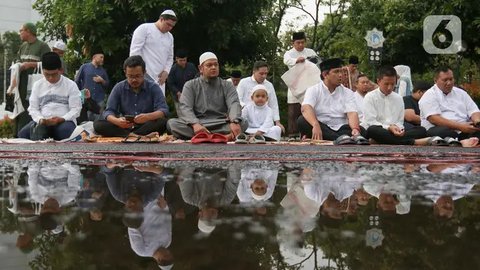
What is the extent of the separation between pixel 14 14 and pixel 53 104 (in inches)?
1990

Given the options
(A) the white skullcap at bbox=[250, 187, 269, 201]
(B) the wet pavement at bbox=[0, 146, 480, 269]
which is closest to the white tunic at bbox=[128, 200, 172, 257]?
(B) the wet pavement at bbox=[0, 146, 480, 269]

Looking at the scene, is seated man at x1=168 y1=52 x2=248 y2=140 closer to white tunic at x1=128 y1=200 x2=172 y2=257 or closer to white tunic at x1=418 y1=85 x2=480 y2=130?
white tunic at x1=418 y1=85 x2=480 y2=130

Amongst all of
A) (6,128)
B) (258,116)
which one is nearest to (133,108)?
(258,116)

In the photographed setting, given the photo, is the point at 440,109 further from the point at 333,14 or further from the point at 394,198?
the point at 333,14

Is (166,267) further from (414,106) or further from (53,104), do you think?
(414,106)

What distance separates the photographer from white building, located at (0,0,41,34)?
2084 inches

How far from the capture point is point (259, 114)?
24.3ft

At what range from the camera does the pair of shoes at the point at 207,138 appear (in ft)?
20.4

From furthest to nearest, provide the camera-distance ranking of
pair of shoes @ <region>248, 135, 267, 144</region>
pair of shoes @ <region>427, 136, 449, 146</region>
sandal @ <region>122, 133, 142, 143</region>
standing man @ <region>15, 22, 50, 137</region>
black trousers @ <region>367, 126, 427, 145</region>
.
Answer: standing man @ <region>15, 22, 50, 137</region>
black trousers @ <region>367, 126, 427, 145</region>
pair of shoes @ <region>248, 135, 267, 144</region>
sandal @ <region>122, 133, 142, 143</region>
pair of shoes @ <region>427, 136, 449, 146</region>

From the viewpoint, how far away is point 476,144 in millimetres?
5926

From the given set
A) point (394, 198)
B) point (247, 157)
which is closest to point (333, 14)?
point (247, 157)

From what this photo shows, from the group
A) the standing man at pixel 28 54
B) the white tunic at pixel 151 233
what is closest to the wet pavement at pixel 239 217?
the white tunic at pixel 151 233

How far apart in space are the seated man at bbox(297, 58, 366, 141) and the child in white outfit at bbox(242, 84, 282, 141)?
0.56 metres

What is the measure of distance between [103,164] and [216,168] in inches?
26.7
